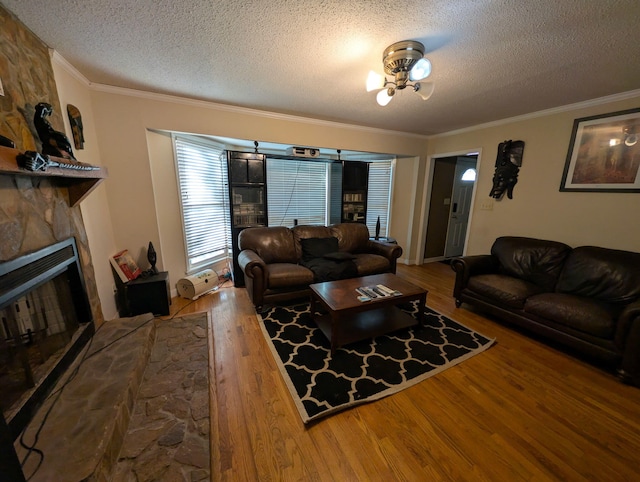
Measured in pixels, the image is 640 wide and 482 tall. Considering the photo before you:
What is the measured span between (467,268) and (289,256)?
230 centimetres

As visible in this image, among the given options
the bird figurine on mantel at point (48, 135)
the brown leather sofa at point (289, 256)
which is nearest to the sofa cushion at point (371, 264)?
the brown leather sofa at point (289, 256)

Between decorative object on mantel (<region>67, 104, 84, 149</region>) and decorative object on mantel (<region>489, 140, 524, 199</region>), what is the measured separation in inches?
189

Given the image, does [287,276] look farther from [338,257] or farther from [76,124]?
[76,124]

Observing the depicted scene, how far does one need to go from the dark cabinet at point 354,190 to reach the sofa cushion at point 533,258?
231cm

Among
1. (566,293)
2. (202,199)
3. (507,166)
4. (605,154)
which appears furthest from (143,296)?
(605,154)

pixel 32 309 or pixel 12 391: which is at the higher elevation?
pixel 32 309

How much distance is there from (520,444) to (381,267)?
85.6 inches

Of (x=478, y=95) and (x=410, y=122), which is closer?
(x=478, y=95)

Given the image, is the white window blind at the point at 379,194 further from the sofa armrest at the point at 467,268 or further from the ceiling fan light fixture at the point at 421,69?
the ceiling fan light fixture at the point at 421,69

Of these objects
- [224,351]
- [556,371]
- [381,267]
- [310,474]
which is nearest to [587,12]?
[556,371]

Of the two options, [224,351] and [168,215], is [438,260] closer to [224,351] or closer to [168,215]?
[224,351]

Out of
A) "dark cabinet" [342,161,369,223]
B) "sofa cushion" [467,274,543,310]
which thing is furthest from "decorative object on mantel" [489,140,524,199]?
"dark cabinet" [342,161,369,223]

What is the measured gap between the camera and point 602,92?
232cm

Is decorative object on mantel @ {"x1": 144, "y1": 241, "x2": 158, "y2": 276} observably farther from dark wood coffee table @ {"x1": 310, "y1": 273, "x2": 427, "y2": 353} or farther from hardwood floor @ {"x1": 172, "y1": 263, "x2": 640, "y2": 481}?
dark wood coffee table @ {"x1": 310, "y1": 273, "x2": 427, "y2": 353}
